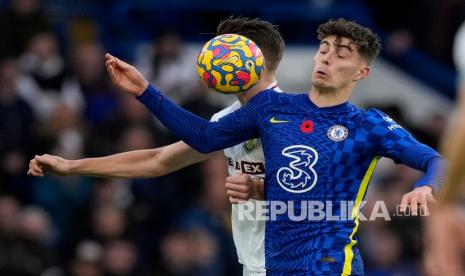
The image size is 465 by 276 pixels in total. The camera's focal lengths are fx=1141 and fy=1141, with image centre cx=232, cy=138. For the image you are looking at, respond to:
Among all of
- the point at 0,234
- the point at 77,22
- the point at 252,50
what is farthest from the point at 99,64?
the point at 252,50

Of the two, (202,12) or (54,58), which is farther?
(202,12)

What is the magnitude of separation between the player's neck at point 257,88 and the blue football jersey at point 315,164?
39 centimetres

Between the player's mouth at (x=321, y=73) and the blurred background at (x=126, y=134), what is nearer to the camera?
the player's mouth at (x=321, y=73)

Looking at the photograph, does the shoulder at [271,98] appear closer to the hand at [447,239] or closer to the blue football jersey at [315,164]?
the blue football jersey at [315,164]

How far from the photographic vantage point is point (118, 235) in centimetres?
1108

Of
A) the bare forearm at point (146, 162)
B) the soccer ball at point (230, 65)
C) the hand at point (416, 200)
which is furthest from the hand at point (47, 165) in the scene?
the hand at point (416, 200)

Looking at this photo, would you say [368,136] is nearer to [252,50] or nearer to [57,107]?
[252,50]

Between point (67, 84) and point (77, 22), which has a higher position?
point (77, 22)

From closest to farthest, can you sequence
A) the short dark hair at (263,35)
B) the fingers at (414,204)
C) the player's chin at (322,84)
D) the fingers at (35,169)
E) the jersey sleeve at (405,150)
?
the fingers at (414,204) < the jersey sleeve at (405,150) < the player's chin at (322,84) < the fingers at (35,169) < the short dark hair at (263,35)

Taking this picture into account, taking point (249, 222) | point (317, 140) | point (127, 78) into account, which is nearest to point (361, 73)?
point (317, 140)

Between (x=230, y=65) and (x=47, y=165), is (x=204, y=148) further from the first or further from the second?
(x=47, y=165)

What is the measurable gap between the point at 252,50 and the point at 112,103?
616 centimetres

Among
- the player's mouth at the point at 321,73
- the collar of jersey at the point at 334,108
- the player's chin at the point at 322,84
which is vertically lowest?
the collar of jersey at the point at 334,108

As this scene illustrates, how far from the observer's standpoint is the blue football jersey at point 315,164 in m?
6.23
